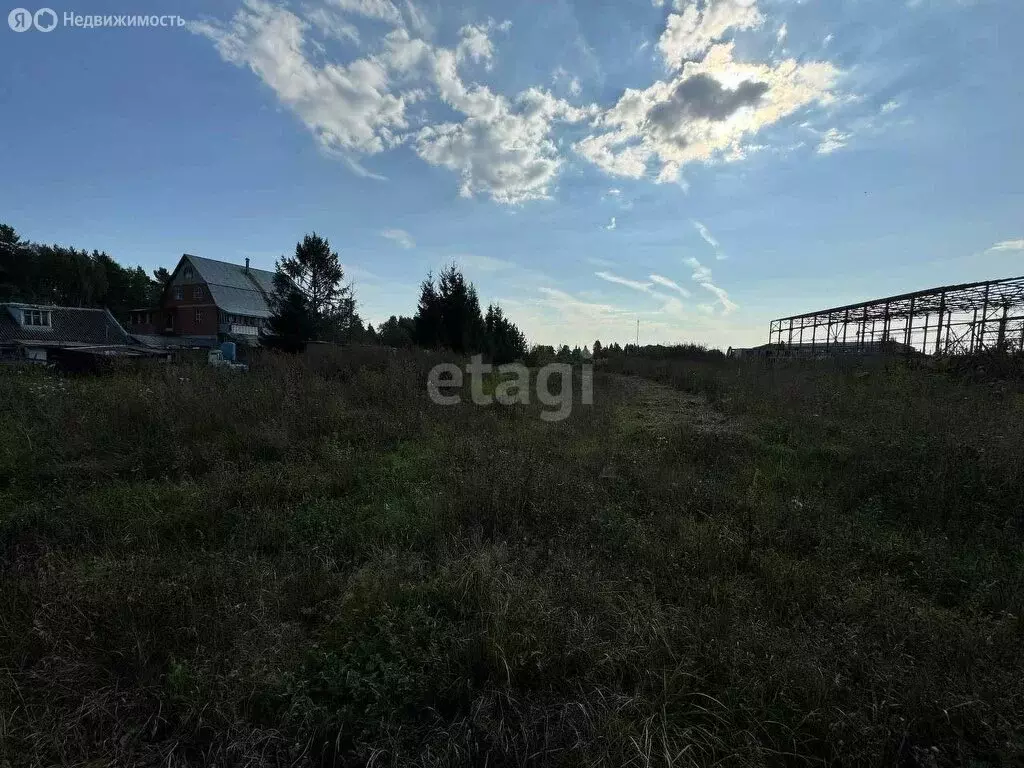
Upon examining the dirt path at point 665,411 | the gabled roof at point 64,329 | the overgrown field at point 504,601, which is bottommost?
the overgrown field at point 504,601

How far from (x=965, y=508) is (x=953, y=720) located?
3.08 metres

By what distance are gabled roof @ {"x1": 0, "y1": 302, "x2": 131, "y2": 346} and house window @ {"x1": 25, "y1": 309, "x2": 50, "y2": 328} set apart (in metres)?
0.23

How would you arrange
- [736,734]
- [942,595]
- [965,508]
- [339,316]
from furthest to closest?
[339,316] < [965,508] < [942,595] < [736,734]

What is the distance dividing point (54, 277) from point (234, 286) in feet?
70.9

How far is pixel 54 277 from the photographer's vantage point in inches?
Answer: 1629

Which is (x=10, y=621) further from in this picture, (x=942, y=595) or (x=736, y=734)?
(x=942, y=595)

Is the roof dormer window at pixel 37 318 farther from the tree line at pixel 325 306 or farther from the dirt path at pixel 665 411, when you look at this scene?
the dirt path at pixel 665 411

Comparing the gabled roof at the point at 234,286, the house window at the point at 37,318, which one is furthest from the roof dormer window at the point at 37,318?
the gabled roof at the point at 234,286

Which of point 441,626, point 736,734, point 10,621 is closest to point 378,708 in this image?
point 441,626

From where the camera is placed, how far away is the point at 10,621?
2.20m

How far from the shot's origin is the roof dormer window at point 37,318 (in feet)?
82.7

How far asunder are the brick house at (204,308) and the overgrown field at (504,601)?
110 ft

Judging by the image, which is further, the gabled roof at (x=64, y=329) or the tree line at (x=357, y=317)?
the gabled roof at (x=64, y=329)

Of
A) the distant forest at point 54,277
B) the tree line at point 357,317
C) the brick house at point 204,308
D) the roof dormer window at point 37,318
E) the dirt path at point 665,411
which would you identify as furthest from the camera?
the distant forest at point 54,277
